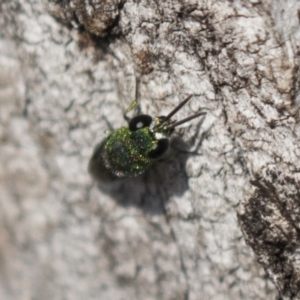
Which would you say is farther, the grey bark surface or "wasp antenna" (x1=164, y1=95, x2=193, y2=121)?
"wasp antenna" (x1=164, y1=95, x2=193, y2=121)

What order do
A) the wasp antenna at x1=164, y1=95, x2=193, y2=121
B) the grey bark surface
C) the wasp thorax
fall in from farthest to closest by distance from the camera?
the wasp thorax → the wasp antenna at x1=164, y1=95, x2=193, y2=121 → the grey bark surface

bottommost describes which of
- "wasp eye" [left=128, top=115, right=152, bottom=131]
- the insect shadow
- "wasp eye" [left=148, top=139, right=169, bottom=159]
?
the insect shadow

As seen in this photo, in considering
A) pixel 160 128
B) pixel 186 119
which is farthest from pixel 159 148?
pixel 186 119

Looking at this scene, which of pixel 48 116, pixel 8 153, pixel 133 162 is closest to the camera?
pixel 133 162

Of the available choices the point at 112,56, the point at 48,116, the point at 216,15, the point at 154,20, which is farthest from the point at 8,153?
the point at 216,15

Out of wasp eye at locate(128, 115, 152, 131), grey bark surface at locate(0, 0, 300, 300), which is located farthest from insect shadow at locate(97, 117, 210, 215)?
wasp eye at locate(128, 115, 152, 131)

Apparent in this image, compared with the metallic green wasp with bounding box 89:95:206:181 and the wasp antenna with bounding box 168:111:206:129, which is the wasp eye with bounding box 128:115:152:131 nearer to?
the metallic green wasp with bounding box 89:95:206:181

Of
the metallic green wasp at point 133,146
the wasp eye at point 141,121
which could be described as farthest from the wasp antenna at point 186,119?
the wasp eye at point 141,121

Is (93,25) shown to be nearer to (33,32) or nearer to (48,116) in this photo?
(33,32)
